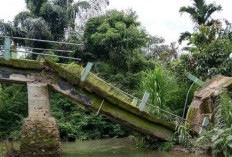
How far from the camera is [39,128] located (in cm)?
927

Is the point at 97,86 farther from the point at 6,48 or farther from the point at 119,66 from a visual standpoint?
the point at 119,66

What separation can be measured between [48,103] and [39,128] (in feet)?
2.40

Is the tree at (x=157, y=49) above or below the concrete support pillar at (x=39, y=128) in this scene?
above

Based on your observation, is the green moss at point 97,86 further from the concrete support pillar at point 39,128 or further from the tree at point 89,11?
the tree at point 89,11

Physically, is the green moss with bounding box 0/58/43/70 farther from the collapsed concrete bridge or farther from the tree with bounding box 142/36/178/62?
the tree with bounding box 142/36/178/62

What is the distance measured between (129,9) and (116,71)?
236 inches

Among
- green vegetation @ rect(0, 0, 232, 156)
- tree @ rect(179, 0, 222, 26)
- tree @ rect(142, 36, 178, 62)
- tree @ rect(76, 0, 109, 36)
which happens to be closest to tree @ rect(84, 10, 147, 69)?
green vegetation @ rect(0, 0, 232, 156)

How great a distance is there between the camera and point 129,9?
23172mm

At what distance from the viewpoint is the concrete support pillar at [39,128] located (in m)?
9.16

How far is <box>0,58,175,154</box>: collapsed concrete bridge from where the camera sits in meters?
9.27

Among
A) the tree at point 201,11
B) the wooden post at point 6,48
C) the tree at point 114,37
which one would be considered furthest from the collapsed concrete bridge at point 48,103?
the tree at point 201,11

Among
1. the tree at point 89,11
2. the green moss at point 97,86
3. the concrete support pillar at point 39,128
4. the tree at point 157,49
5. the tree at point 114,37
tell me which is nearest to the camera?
the concrete support pillar at point 39,128

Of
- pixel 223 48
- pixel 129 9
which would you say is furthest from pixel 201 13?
pixel 223 48

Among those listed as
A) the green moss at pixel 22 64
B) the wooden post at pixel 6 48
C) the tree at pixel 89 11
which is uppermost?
the tree at pixel 89 11
